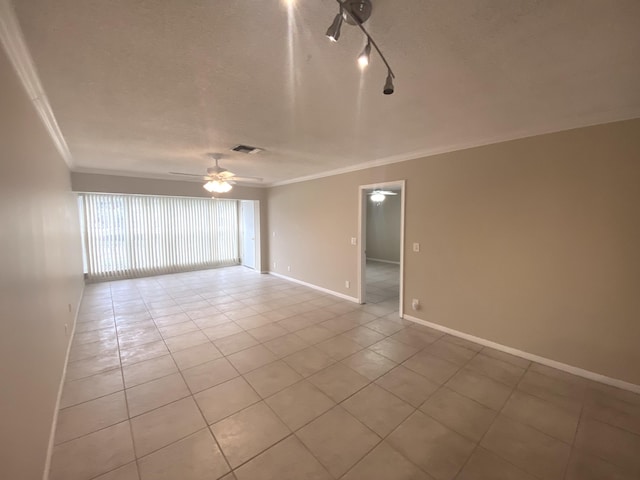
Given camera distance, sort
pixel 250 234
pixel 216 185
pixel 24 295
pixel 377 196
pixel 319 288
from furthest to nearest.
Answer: pixel 250 234
pixel 377 196
pixel 319 288
pixel 216 185
pixel 24 295

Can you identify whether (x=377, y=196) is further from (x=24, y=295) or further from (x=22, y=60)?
(x=24, y=295)

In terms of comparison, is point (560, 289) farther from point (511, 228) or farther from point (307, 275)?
point (307, 275)

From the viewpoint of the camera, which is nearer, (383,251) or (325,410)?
(325,410)

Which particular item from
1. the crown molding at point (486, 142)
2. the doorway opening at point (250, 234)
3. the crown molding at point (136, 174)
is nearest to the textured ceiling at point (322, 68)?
the crown molding at point (486, 142)

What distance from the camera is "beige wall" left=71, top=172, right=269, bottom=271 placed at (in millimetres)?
5067

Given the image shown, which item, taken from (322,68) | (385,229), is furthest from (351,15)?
(385,229)

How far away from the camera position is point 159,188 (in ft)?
19.0

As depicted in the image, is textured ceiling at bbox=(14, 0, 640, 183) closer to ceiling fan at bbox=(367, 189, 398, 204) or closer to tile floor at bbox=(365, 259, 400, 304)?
ceiling fan at bbox=(367, 189, 398, 204)

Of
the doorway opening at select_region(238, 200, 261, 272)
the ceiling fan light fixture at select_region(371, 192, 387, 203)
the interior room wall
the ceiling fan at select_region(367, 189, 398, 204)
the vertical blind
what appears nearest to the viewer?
the ceiling fan at select_region(367, 189, 398, 204)

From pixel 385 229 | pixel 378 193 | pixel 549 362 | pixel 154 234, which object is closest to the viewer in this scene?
pixel 549 362

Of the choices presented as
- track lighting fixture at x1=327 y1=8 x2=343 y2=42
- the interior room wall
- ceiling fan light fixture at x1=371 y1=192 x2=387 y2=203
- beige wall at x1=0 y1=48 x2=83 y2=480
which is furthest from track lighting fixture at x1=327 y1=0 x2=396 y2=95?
the interior room wall

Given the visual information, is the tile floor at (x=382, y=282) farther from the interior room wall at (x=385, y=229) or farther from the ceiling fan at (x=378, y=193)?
the ceiling fan at (x=378, y=193)

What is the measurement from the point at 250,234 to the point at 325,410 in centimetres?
648

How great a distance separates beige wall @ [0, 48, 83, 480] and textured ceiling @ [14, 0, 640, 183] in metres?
0.41
